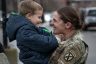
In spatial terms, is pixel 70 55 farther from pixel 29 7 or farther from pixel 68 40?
pixel 29 7

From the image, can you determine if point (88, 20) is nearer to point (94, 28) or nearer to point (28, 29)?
point (94, 28)

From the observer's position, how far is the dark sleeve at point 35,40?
360 cm

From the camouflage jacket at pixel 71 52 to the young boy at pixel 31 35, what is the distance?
69 millimetres

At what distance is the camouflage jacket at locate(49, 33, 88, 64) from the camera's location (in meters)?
3.54

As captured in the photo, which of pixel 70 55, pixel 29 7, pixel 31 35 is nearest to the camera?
pixel 70 55

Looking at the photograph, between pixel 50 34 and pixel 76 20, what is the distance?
28cm

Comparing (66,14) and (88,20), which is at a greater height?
(66,14)

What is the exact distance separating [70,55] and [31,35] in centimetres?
38

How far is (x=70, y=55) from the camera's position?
352 centimetres

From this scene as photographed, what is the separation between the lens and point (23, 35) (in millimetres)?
3635

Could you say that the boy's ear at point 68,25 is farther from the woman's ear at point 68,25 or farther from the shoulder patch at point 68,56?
the shoulder patch at point 68,56

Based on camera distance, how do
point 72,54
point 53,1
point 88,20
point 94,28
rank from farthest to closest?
point 53,1 < point 94,28 < point 88,20 < point 72,54

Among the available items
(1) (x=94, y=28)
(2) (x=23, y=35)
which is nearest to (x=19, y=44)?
(2) (x=23, y=35)

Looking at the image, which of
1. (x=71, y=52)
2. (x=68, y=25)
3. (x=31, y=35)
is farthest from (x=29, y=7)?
(x=71, y=52)
